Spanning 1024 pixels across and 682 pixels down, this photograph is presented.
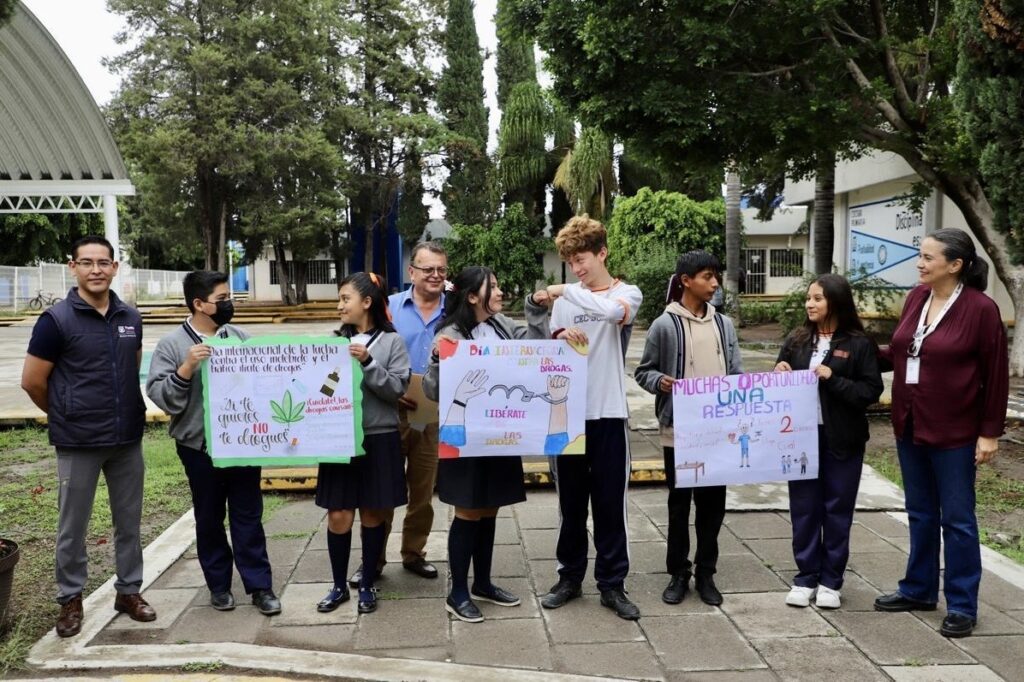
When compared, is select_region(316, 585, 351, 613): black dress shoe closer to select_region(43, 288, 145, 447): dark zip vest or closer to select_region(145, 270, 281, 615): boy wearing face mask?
select_region(145, 270, 281, 615): boy wearing face mask

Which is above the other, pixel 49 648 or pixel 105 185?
pixel 105 185

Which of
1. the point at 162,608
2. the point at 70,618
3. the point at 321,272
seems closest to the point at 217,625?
the point at 162,608

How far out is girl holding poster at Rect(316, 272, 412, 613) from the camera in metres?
4.18

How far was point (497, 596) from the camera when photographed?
439cm

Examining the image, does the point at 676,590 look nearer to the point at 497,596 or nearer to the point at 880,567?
the point at 497,596

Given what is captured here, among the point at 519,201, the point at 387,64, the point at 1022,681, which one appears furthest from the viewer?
the point at 387,64

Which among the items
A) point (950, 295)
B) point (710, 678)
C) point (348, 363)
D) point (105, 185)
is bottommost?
point (710, 678)

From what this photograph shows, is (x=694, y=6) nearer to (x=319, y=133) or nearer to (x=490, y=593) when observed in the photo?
(x=490, y=593)

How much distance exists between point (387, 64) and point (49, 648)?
3228 cm

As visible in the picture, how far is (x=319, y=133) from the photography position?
2989cm

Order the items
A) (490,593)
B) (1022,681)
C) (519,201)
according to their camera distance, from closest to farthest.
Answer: (1022,681), (490,593), (519,201)

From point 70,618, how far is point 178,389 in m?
1.19

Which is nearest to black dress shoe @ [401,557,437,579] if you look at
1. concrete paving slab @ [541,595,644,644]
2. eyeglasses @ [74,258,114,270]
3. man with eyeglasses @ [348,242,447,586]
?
man with eyeglasses @ [348,242,447,586]

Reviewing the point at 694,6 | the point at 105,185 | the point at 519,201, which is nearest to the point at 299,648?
the point at 694,6
